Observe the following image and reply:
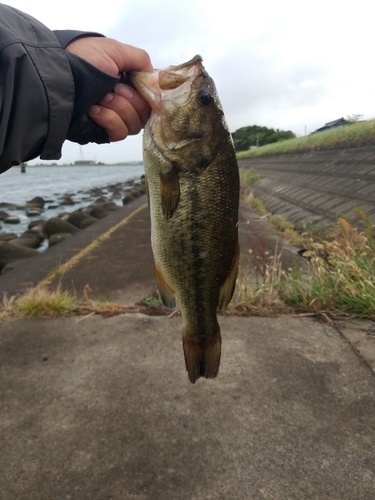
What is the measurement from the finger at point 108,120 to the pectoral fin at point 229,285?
858 millimetres

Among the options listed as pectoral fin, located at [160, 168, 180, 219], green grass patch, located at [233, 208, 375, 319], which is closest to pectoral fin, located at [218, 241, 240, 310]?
pectoral fin, located at [160, 168, 180, 219]

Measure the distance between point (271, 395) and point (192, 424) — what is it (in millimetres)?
703

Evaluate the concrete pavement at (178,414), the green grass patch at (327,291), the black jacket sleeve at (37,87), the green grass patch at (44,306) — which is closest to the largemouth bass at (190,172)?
the black jacket sleeve at (37,87)

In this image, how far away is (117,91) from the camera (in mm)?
1882

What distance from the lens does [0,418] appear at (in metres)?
2.92

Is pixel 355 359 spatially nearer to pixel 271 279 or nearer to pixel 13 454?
pixel 271 279

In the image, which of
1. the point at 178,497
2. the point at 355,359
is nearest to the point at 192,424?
the point at 178,497

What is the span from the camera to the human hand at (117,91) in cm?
175

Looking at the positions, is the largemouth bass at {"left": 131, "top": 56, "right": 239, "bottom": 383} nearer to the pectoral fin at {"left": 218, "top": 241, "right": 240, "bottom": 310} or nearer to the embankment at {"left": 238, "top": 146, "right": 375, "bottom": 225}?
the pectoral fin at {"left": 218, "top": 241, "right": 240, "bottom": 310}

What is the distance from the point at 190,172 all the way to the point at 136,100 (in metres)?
0.48

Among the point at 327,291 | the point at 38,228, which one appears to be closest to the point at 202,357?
the point at 327,291

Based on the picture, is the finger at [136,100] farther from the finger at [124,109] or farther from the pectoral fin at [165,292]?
the pectoral fin at [165,292]

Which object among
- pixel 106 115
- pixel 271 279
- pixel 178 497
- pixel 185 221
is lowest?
pixel 178 497

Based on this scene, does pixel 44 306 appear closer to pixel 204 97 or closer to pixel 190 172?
pixel 190 172
